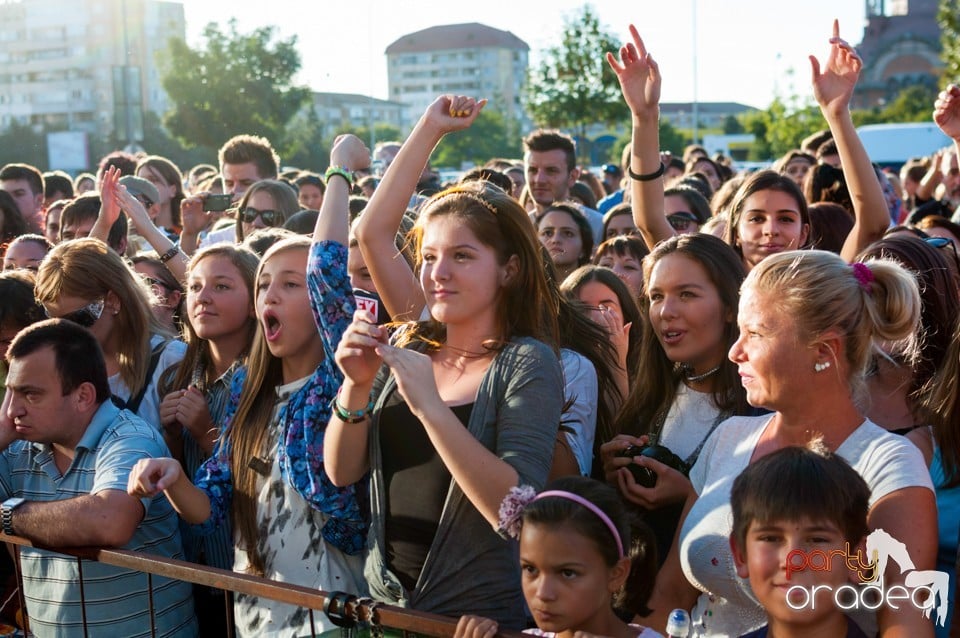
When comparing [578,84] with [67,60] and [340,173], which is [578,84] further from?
[67,60]

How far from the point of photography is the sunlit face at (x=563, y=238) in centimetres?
631

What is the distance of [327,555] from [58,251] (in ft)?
6.58

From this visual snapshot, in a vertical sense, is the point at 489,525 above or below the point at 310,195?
below

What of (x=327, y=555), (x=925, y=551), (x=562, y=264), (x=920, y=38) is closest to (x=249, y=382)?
(x=327, y=555)

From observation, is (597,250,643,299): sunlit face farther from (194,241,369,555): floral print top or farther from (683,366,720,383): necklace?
(194,241,369,555): floral print top

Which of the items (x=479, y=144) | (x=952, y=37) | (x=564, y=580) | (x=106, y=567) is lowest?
(x=106, y=567)

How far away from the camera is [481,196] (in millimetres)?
3207

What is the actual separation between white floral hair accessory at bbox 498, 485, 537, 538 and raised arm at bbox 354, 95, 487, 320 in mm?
1136

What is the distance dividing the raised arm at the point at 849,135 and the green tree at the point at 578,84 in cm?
2122

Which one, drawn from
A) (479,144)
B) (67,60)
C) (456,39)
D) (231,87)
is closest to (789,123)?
(231,87)

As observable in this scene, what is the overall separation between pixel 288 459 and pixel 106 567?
0.84 metres

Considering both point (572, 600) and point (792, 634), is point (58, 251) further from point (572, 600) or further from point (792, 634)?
point (792, 634)

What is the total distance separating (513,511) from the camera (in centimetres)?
273

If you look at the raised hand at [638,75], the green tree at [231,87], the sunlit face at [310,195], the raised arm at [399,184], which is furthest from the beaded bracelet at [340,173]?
the green tree at [231,87]
